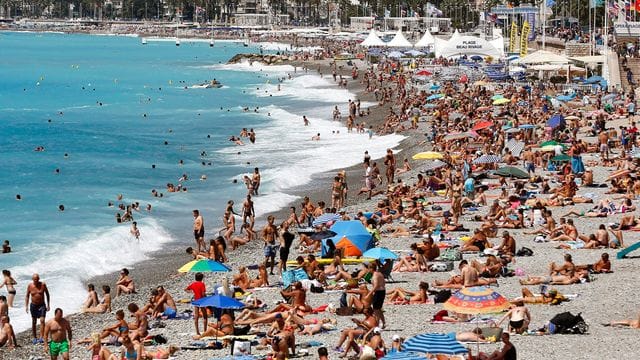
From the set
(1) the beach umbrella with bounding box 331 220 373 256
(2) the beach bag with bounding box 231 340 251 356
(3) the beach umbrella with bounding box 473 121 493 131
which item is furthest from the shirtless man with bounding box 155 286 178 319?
(3) the beach umbrella with bounding box 473 121 493 131

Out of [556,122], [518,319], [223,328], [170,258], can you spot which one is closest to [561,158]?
[556,122]

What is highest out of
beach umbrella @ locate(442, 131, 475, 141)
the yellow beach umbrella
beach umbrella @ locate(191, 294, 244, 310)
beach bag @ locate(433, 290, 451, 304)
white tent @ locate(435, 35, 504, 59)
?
white tent @ locate(435, 35, 504, 59)

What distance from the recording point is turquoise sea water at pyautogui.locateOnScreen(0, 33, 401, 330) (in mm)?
28031

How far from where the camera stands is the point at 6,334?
17.8m

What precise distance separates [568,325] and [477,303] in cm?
183

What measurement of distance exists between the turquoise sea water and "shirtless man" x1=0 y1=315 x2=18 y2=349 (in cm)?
163

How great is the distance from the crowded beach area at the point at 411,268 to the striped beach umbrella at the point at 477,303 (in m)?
0.03

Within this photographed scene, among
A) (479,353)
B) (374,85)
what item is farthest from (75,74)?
(479,353)

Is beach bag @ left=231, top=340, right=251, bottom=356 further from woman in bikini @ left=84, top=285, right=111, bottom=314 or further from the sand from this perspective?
woman in bikini @ left=84, top=285, right=111, bottom=314

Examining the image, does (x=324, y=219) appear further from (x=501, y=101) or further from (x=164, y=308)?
(x=501, y=101)

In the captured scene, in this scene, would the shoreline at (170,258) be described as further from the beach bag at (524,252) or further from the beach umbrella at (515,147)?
the beach bag at (524,252)

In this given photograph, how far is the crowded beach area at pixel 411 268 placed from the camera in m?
15.7

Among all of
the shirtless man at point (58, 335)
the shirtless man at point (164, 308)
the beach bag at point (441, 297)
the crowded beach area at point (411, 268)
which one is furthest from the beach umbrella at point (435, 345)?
the shirtless man at point (164, 308)

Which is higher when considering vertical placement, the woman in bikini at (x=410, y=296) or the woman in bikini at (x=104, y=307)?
the woman in bikini at (x=410, y=296)
